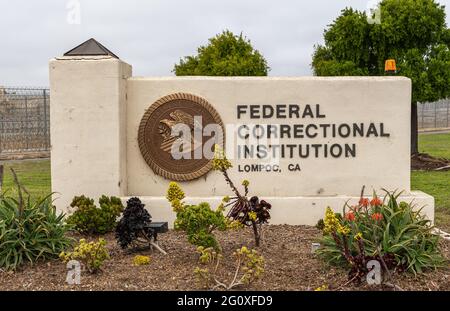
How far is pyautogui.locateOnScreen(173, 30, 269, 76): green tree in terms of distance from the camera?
17547 millimetres

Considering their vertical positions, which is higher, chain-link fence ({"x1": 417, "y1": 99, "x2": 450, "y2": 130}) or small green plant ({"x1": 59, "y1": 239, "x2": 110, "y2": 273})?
chain-link fence ({"x1": 417, "y1": 99, "x2": 450, "y2": 130})

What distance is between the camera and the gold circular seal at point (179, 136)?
8320mm

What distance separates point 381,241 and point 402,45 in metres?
12.0

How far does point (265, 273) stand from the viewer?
580 centimetres

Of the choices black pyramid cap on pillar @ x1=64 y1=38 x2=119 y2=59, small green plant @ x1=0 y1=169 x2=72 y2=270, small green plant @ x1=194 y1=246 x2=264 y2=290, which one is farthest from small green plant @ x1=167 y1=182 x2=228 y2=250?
black pyramid cap on pillar @ x1=64 y1=38 x2=119 y2=59

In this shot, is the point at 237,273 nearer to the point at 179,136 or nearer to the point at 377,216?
the point at 377,216

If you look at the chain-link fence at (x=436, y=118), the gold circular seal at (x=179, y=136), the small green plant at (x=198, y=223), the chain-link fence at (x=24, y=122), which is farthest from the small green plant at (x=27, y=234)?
the chain-link fence at (x=436, y=118)

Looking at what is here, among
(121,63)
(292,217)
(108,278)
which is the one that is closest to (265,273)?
(108,278)

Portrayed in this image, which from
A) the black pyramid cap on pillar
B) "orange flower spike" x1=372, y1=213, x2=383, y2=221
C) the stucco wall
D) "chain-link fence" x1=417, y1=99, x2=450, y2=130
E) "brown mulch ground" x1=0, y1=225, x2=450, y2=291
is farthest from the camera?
"chain-link fence" x1=417, y1=99, x2=450, y2=130

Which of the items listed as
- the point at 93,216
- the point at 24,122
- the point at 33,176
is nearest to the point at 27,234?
the point at 93,216

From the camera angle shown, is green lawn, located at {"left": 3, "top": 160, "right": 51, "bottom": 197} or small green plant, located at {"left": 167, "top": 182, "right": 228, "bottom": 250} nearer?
small green plant, located at {"left": 167, "top": 182, "right": 228, "bottom": 250}

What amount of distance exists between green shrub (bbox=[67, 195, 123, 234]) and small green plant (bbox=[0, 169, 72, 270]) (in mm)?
880

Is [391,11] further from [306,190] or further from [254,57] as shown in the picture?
[306,190]

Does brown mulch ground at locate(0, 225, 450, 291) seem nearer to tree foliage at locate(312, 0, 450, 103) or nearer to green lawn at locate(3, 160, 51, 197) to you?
green lawn at locate(3, 160, 51, 197)
